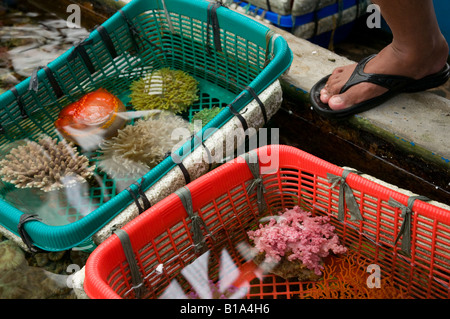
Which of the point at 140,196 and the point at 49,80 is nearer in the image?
the point at 140,196

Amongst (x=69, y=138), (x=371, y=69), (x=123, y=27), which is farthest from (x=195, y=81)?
(x=371, y=69)

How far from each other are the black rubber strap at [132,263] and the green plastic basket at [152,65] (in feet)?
1.31

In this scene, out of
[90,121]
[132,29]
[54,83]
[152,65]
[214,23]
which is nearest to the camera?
[90,121]

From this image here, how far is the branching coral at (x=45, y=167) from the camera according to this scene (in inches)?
129

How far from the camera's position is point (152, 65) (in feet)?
13.9

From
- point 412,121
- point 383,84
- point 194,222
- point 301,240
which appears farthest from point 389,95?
point 194,222

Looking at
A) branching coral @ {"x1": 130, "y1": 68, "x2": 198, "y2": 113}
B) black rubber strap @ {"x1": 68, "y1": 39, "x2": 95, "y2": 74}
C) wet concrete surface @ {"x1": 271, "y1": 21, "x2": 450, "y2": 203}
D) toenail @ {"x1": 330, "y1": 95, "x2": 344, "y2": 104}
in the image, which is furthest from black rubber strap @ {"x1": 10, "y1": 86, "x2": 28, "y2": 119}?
toenail @ {"x1": 330, "y1": 95, "x2": 344, "y2": 104}

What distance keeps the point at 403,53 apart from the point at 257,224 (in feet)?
5.04

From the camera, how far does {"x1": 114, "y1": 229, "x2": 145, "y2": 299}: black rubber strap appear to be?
235 cm

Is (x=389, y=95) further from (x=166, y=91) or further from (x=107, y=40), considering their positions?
(x=107, y=40)

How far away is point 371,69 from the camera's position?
312 centimetres

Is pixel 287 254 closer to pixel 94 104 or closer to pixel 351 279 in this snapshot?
pixel 351 279

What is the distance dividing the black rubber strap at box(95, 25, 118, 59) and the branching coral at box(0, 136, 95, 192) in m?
1.00

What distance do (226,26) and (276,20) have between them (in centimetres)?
77
